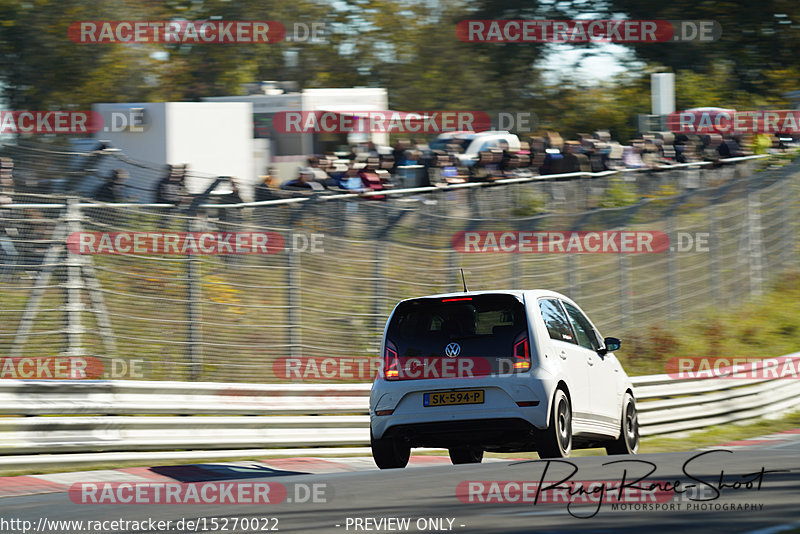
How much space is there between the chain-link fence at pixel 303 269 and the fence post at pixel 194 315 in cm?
2

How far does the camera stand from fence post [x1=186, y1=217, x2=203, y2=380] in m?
15.3

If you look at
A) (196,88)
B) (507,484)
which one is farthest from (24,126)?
(507,484)

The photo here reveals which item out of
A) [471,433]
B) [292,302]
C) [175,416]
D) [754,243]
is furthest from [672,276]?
[471,433]

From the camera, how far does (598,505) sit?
7000 millimetres

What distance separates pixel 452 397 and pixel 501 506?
344 cm

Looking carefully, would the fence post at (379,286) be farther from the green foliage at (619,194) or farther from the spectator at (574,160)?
the spectator at (574,160)

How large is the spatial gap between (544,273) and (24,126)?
20.5 m

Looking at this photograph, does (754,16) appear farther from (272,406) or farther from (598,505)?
(598,505)

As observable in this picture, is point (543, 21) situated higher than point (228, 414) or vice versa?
point (543, 21)

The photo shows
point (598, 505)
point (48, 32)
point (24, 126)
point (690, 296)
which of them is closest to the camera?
point (598, 505)

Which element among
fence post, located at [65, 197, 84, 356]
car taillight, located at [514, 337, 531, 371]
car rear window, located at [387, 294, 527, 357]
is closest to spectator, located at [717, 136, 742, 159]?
fence post, located at [65, 197, 84, 356]

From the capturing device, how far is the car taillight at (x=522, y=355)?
10531mm

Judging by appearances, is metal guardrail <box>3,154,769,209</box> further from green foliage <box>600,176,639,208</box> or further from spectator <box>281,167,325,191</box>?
spectator <box>281,167,325,191</box>

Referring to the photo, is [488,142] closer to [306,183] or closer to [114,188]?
[306,183]
